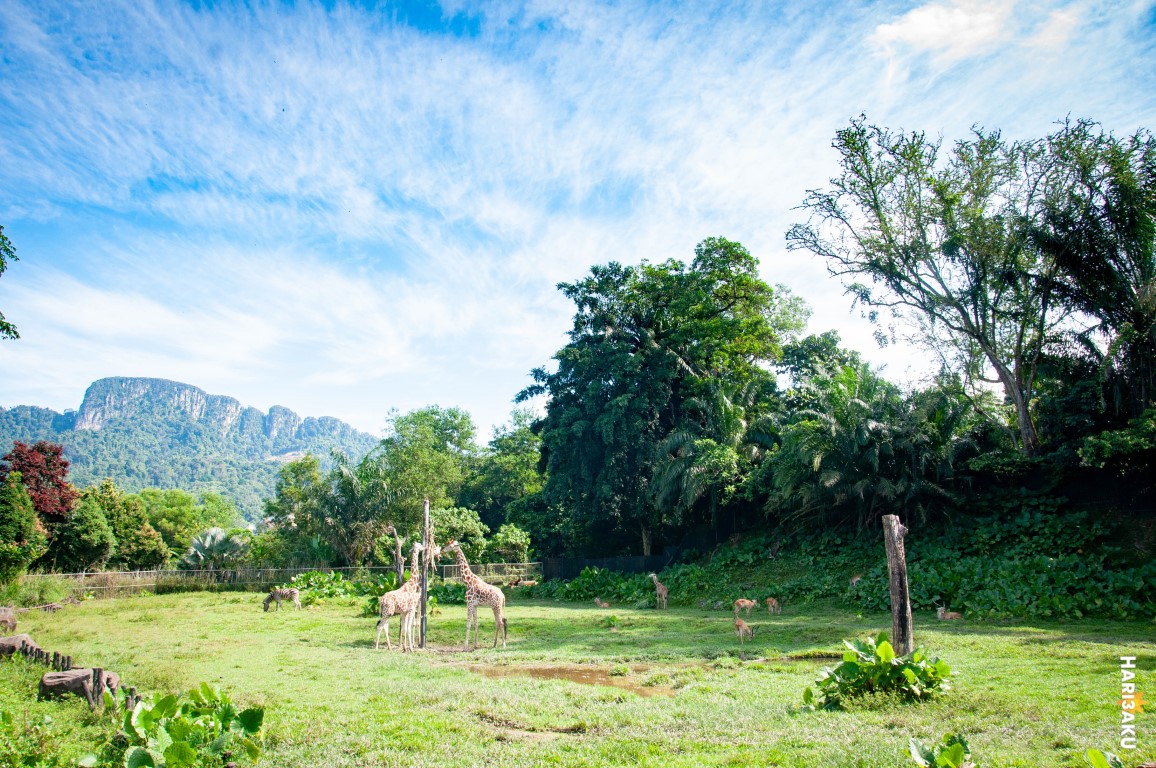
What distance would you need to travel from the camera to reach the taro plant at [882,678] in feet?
21.3

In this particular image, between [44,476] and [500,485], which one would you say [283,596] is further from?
[500,485]

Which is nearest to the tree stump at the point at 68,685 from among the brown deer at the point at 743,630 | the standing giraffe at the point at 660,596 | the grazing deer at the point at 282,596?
the brown deer at the point at 743,630

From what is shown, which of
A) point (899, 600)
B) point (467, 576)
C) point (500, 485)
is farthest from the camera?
point (500, 485)

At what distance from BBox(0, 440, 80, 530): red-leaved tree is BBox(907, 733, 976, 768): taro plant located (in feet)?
113

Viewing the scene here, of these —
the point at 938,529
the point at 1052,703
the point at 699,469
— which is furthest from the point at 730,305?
the point at 1052,703

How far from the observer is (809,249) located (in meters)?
20.8

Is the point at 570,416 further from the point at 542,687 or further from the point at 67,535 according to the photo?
the point at 67,535

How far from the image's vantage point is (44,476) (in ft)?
95.5

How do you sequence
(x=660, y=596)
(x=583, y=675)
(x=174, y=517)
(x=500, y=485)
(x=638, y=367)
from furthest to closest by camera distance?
(x=174, y=517), (x=500, y=485), (x=638, y=367), (x=660, y=596), (x=583, y=675)

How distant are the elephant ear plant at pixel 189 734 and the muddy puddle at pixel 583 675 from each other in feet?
13.9

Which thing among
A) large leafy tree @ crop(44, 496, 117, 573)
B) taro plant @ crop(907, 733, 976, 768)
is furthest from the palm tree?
taro plant @ crop(907, 733, 976, 768)

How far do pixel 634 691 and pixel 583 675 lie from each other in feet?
4.48

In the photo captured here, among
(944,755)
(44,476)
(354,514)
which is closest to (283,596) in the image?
(354,514)

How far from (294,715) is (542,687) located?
2778 mm
